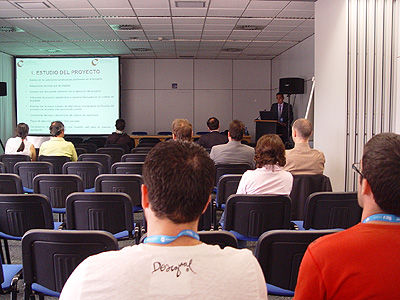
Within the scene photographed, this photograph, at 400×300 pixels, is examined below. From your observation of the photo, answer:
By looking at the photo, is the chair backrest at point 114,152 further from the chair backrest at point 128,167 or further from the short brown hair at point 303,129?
the short brown hair at point 303,129

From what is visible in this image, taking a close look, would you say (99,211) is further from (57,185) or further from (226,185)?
(226,185)

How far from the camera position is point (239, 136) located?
19.3ft

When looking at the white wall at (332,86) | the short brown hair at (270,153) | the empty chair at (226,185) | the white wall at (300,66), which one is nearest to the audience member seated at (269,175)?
the short brown hair at (270,153)

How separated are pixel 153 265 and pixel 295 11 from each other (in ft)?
28.7

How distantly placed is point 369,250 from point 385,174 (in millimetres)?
251

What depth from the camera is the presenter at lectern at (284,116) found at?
1274cm

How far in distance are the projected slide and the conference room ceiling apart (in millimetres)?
488

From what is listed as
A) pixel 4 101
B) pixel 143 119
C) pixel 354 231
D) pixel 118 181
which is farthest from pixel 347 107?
pixel 4 101

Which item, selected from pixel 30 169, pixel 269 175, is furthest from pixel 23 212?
pixel 30 169

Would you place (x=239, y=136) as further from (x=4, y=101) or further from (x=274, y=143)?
(x=4, y=101)

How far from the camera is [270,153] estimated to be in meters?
3.85

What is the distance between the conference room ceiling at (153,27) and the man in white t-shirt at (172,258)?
25.1ft

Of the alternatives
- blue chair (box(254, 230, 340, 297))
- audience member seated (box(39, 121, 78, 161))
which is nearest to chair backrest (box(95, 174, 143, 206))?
blue chair (box(254, 230, 340, 297))

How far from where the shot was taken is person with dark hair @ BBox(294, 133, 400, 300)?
135 centimetres
